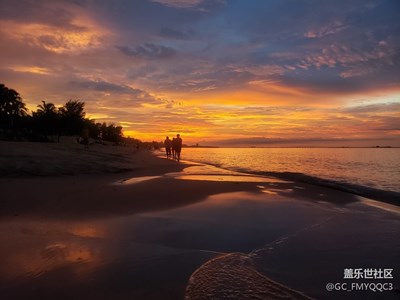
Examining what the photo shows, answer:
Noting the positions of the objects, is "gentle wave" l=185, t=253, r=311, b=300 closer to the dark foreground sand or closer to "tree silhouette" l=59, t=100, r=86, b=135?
the dark foreground sand

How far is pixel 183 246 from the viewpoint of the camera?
188 inches

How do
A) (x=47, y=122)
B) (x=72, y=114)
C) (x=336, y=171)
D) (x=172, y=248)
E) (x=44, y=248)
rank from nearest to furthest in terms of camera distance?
(x=44, y=248) < (x=172, y=248) < (x=336, y=171) < (x=47, y=122) < (x=72, y=114)

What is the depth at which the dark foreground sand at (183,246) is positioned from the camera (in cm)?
339

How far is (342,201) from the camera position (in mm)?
Answer: 9781

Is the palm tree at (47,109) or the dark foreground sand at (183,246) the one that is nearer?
the dark foreground sand at (183,246)

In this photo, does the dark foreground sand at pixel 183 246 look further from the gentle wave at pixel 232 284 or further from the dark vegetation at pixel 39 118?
the dark vegetation at pixel 39 118

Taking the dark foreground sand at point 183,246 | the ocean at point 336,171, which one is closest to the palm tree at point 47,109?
the ocean at point 336,171

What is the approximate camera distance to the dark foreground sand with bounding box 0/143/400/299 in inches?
134

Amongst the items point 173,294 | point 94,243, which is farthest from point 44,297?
point 94,243

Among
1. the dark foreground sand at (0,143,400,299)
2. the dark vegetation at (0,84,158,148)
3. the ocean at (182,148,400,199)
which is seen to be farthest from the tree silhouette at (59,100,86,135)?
the dark foreground sand at (0,143,400,299)

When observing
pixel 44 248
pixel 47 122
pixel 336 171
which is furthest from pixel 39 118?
pixel 44 248

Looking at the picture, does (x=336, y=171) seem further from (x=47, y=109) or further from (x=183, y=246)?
(x=47, y=109)

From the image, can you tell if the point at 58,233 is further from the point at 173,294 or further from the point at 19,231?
the point at 173,294

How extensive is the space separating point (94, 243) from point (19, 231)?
4.89ft
